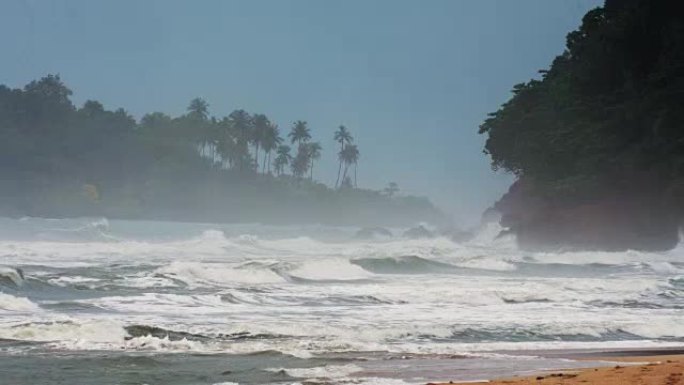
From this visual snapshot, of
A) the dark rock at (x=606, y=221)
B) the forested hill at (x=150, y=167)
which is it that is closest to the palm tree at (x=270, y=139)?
the forested hill at (x=150, y=167)

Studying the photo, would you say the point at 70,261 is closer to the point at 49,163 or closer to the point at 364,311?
the point at 364,311

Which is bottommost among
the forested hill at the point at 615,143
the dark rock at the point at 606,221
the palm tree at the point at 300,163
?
the dark rock at the point at 606,221

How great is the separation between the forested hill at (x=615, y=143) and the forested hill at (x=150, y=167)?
63209mm

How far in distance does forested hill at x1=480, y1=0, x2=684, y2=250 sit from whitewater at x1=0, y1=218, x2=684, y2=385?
53.2 feet

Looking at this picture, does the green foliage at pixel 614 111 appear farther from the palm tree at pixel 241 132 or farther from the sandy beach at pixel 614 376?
the palm tree at pixel 241 132

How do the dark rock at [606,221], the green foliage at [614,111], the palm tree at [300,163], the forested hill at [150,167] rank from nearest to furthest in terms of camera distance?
the green foliage at [614,111] → the dark rock at [606,221] → the forested hill at [150,167] → the palm tree at [300,163]

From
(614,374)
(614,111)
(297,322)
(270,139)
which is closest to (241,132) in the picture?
(270,139)

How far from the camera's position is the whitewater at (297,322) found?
10.7 metres

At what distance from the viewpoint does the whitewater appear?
421 inches

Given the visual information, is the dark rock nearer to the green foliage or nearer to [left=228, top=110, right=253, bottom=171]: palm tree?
the green foliage

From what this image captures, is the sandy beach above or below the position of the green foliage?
below

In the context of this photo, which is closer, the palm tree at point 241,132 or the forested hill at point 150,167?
the forested hill at point 150,167

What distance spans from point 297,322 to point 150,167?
103 m

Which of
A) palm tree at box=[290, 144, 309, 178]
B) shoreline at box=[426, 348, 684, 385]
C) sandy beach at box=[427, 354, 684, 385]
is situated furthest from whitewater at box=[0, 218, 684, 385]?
palm tree at box=[290, 144, 309, 178]
